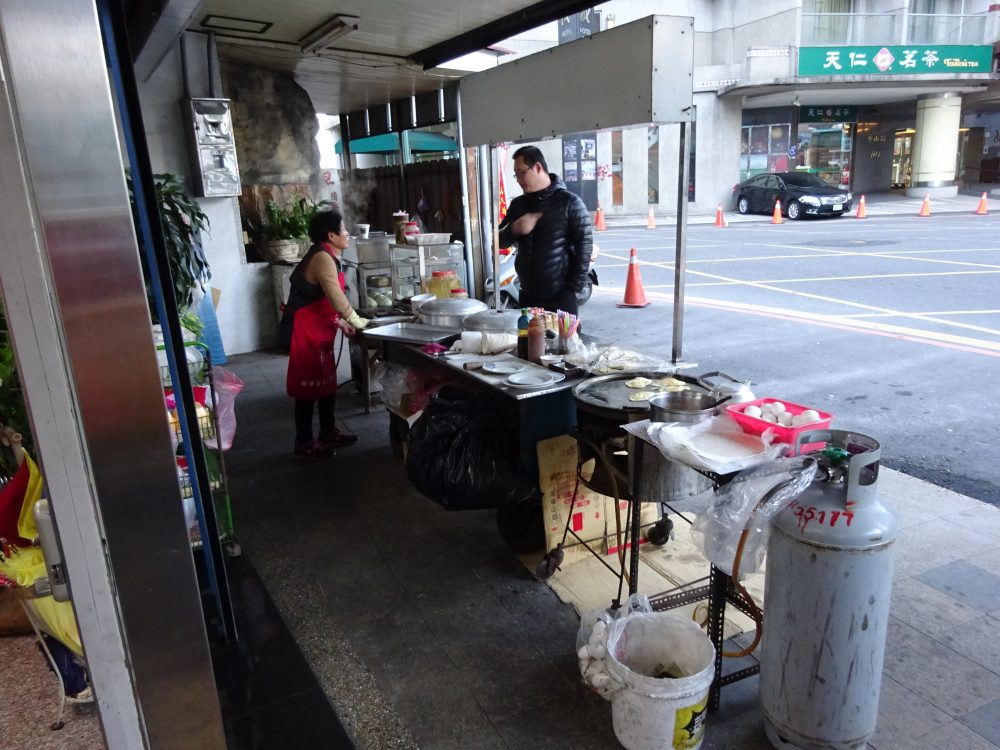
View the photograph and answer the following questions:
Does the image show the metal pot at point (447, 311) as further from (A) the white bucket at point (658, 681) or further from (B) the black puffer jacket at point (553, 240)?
(A) the white bucket at point (658, 681)

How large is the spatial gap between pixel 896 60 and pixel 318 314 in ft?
78.1

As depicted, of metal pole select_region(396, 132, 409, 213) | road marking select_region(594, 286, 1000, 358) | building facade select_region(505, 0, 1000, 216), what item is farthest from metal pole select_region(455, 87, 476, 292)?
building facade select_region(505, 0, 1000, 216)

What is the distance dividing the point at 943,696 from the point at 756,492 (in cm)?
120

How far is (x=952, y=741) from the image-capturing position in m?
2.27

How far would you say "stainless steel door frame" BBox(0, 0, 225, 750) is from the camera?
91cm

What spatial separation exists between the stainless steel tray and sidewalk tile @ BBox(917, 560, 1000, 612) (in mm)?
2710

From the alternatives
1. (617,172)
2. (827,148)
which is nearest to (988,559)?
(617,172)

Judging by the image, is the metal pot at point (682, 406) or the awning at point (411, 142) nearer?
the metal pot at point (682, 406)

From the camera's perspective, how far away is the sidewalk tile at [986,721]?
2285 mm

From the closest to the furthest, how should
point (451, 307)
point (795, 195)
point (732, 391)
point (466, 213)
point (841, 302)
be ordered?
point (732, 391), point (451, 307), point (466, 213), point (841, 302), point (795, 195)

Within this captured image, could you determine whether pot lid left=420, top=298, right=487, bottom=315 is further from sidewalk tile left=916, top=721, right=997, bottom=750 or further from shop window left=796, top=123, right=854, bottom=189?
shop window left=796, top=123, right=854, bottom=189

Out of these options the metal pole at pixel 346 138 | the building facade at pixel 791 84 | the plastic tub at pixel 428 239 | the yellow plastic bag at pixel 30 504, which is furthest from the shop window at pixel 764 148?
the yellow plastic bag at pixel 30 504

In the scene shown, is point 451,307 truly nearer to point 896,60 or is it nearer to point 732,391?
point 732,391

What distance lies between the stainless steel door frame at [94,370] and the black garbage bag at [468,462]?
1.98 m
